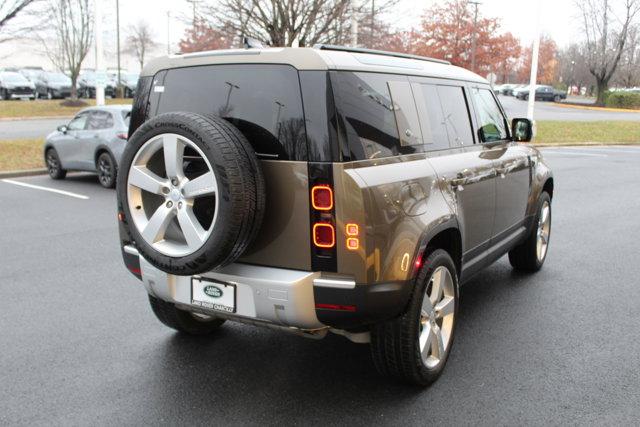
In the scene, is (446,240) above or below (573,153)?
above

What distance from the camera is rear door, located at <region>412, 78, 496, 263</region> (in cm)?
384

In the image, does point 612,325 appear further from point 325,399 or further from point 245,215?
point 245,215

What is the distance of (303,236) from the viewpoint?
3.15 meters

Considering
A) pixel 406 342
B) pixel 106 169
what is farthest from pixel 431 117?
pixel 106 169

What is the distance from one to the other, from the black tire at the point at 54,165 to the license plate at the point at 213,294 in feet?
32.2

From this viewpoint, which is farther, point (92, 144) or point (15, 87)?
point (15, 87)

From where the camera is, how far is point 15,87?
1377 inches

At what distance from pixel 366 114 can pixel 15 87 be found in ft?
120

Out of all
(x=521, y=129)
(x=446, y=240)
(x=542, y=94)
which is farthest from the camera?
(x=542, y=94)

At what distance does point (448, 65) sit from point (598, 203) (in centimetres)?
686

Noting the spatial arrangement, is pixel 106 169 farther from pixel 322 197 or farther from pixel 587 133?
pixel 587 133

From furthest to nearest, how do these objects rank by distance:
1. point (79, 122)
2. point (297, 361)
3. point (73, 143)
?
1. point (79, 122)
2. point (73, 143)
3. point (297, 361)

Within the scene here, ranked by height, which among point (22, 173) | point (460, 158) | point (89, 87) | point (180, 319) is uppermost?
point (89, 87)

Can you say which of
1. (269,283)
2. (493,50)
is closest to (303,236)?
(269,283)
